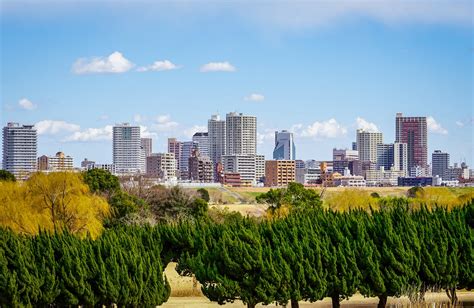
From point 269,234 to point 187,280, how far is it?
14.7 m

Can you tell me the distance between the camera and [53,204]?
5212cm

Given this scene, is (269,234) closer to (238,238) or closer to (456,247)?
(238,238)

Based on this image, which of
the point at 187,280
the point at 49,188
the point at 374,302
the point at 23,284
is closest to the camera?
the point at 23,284

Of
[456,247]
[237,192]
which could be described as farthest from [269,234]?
[237,192]

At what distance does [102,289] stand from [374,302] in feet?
44.7

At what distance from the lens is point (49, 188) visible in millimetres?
→ 52969

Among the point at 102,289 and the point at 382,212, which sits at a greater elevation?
the point at 382,212

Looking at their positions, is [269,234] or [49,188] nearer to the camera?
[269,234]

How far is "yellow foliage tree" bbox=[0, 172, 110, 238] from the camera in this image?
4909 centimetres

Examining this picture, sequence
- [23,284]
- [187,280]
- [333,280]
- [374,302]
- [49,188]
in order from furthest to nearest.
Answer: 1. [49,188]
2. [187,280]
3. [374,302]
4. [333,280]
5. [23,284]

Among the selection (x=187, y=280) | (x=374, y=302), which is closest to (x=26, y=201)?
(x=187, y=280)

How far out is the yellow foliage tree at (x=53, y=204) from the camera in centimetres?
4909

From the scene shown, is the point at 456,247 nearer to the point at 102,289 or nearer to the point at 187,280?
the point at 102,289

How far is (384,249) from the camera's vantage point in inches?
1308
